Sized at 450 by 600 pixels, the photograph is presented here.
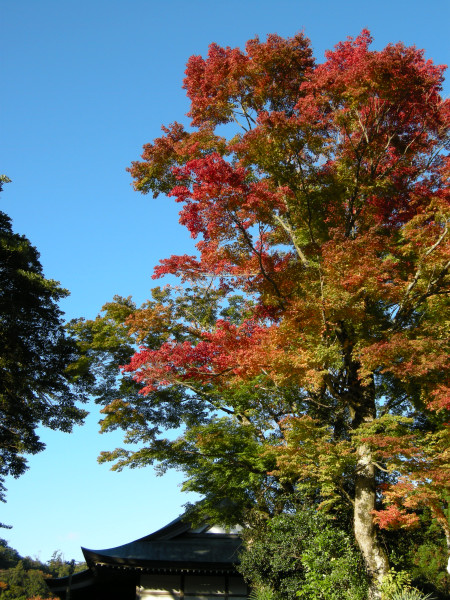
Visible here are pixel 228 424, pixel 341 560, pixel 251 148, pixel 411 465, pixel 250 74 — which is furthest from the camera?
pixel 228 424

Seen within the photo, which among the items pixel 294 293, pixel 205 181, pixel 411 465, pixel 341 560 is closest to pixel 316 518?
pixel 341 560

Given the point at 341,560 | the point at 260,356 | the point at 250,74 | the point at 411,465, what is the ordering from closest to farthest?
the point at 411,465 < the point at 341,560 < the point at 260,356 < the point at 250,74

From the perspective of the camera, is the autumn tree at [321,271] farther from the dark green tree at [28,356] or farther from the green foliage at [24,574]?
the green foliage at [24,574]

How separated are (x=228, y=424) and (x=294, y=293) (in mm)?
5190

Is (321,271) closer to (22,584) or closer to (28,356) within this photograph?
(28,356)

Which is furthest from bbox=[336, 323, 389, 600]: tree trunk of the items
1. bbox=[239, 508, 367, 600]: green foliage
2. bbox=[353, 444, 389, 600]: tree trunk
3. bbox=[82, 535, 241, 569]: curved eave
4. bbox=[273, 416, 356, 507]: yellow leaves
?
bbox=[82, 535, 241, 569]: curved eave

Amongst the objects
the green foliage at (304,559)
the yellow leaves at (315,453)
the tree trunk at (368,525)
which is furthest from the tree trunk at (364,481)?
the yellow leaves at (315,453)

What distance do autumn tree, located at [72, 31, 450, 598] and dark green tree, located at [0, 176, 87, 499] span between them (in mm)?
3160

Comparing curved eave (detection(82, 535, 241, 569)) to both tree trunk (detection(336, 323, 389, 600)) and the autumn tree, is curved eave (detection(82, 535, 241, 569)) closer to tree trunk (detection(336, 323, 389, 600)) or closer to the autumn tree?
the autumn tree

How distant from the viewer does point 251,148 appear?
11203 millimetres

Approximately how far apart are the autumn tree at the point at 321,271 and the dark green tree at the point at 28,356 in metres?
3.16

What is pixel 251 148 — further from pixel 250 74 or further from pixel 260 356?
pixel 260 356

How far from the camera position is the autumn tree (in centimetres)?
963

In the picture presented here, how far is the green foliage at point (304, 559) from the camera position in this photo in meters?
9.69
